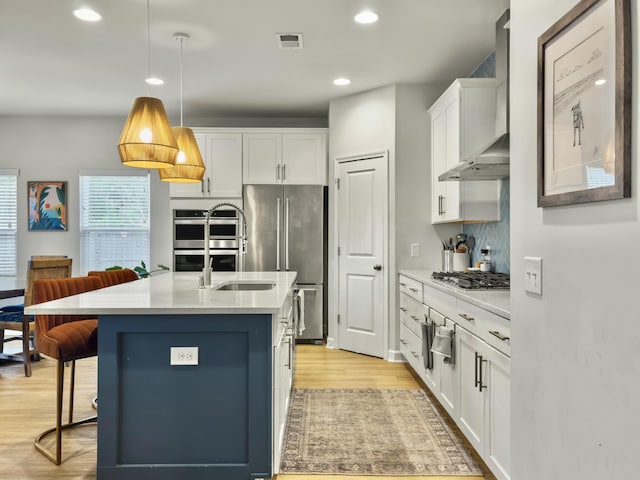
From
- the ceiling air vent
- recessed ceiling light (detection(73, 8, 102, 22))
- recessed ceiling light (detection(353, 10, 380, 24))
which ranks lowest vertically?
recessed ceiling light (detection(73, 8, 102, 22))

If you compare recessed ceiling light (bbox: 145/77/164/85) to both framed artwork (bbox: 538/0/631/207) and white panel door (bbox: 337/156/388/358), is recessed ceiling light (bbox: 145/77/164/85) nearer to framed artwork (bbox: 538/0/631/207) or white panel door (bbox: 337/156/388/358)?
white panel door (bbox: 337/156/388/358)

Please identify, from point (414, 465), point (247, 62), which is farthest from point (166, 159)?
point (414, 465)

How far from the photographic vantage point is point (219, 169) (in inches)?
213

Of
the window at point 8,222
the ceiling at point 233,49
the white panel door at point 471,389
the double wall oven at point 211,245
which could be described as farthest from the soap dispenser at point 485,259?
the window at point 8,222

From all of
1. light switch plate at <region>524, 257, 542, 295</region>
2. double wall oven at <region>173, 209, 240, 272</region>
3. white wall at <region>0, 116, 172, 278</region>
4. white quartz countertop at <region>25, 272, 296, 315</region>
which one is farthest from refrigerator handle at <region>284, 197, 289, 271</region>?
light switch plate at <region>524, 257, 542, 295</region>

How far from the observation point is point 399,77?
14.7 feet

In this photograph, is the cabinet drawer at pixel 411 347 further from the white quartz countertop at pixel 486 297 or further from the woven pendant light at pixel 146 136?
the woven pendant light at pixel 146 136

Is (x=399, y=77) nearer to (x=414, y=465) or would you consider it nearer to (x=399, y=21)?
(x=399, y=21)

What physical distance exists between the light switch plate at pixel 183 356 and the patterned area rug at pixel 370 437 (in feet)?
2.71

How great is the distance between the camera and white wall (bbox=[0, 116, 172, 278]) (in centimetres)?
595

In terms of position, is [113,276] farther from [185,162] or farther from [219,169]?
[219,169]

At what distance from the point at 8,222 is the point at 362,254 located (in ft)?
15.0

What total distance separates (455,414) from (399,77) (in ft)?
10.2

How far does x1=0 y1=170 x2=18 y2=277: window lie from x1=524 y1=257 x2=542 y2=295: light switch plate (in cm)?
640
